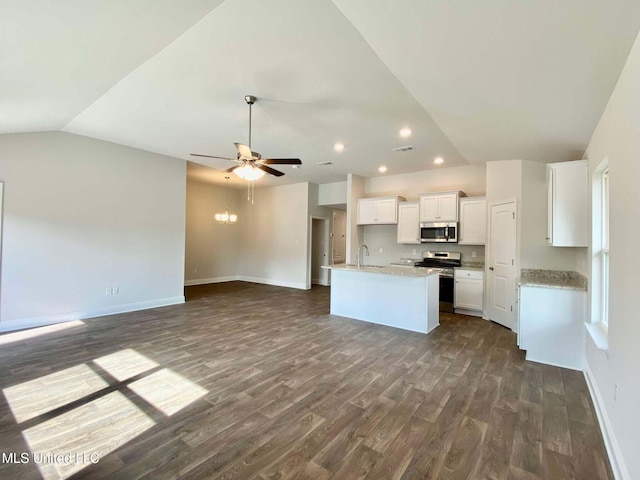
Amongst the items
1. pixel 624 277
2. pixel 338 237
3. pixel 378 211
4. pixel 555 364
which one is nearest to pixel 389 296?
pixel 555 364

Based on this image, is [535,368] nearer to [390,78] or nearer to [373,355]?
[373,355]

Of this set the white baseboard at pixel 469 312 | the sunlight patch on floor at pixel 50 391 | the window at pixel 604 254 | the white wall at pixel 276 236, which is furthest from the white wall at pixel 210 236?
the window at pixel 604 254

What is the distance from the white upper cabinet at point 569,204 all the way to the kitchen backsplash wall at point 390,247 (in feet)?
8.54

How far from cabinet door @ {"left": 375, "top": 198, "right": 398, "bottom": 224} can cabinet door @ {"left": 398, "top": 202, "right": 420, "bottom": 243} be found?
11 centimetres

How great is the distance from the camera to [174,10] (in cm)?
203

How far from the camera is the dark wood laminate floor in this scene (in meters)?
1.80

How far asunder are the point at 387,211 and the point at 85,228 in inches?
230

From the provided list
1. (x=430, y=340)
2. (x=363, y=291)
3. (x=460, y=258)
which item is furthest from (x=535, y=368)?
(x=460, y=258)

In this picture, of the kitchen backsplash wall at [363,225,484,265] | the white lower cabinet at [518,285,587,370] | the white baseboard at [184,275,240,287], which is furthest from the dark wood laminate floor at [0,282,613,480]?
the white baseboard at [184,275,240,287]

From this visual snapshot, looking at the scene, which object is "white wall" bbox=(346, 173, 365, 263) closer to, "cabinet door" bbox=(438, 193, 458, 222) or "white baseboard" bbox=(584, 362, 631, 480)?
"cabinet door" bbox=(438, 193, 458, 222)

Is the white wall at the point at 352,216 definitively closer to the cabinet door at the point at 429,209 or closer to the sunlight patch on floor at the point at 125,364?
the cabinet door at the point at 429,209

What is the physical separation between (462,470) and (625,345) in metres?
1.25

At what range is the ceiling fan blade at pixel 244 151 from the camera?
3.18m

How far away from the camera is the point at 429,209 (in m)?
6.16
